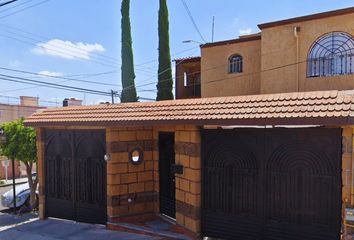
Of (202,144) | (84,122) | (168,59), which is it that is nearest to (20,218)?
(84,122)

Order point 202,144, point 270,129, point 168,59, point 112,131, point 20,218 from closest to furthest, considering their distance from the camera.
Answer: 1. point 270,129
2. point 202,144
3. point 112,131
4. point 20,218
5. point 168,59

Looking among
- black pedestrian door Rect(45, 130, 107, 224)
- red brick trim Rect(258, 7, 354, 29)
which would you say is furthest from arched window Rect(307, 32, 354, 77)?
black pedestrian door Rect(45, 130, 107, 224)

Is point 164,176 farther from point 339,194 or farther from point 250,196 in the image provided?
point 339,194

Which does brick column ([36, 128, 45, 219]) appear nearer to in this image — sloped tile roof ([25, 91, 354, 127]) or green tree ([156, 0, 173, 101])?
sloped tile roof ([25, 91, 354, 127])

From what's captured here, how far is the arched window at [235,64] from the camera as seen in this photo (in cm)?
1564

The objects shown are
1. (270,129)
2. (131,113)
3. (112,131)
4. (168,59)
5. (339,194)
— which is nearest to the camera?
(339,194)

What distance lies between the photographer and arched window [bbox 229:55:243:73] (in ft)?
51.3

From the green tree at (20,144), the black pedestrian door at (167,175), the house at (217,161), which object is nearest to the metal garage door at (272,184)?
the house at (217,161)

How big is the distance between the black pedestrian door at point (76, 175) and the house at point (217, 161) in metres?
0.03

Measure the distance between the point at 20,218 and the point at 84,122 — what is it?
5104 millimetres

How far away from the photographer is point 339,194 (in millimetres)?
5352

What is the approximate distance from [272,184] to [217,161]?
1.24m

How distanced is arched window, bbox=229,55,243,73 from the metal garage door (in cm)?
943

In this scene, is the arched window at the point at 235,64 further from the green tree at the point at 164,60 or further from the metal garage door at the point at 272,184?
the metal garage door at the point at 272,184
